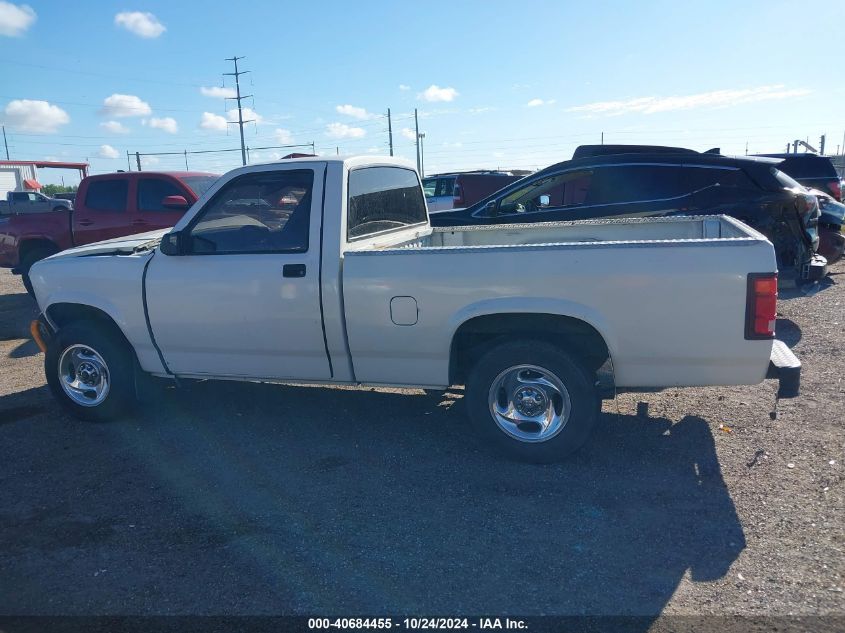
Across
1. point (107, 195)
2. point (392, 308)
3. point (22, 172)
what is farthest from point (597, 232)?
point (22, 172)

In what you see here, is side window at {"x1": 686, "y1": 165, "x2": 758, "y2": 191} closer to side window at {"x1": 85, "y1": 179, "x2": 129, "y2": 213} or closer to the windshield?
the windshield

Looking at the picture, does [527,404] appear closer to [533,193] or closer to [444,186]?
[533,193]

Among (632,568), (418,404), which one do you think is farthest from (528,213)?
(632,568)

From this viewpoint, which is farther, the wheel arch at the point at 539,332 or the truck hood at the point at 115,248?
the truck hood at the point at 115,248

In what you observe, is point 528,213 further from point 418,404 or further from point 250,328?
point 250,328

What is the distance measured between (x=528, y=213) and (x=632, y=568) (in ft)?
20.8

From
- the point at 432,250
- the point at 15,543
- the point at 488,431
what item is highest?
the point at 432,250

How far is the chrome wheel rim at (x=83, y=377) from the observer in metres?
5.59

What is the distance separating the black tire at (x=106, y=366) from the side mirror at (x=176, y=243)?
100 cm

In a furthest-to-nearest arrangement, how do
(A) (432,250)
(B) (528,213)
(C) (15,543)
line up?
(B) (528,213), (A) (432,250), (C) (15,543)

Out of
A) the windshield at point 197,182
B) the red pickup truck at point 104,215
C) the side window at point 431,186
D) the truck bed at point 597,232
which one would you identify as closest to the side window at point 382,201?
the truck bed at point 597,232

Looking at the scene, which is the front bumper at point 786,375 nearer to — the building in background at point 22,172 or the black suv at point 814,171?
the black suv at point 814,171

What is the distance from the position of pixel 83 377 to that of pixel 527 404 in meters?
3.56

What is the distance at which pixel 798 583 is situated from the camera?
3.22 m
